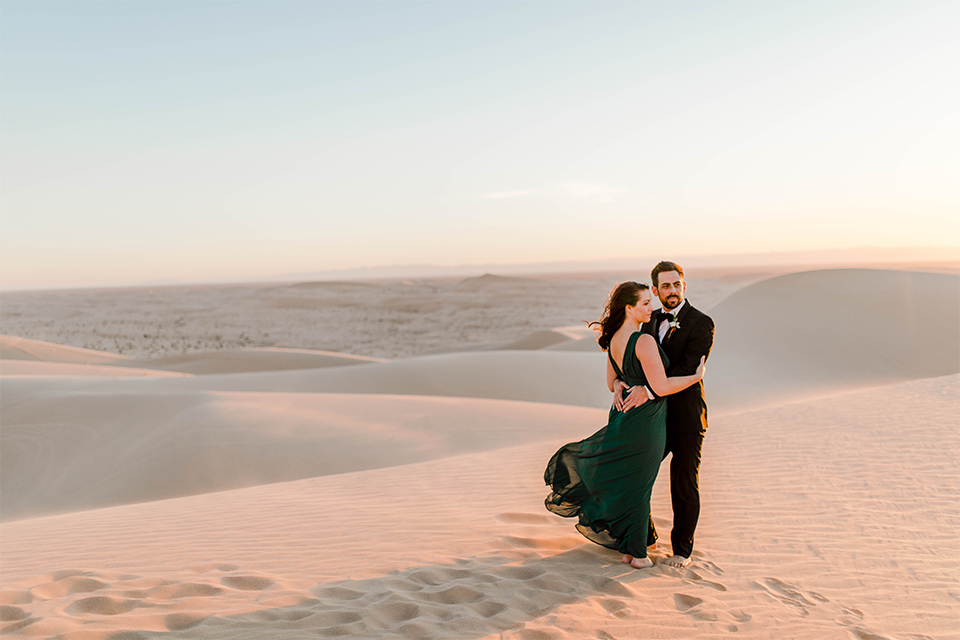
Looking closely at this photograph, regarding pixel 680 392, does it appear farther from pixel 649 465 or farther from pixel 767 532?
pixel 767 532

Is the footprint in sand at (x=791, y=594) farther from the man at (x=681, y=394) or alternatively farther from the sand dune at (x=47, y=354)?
the sand dune at (x=47, y=354)

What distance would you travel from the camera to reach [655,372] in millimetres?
3887

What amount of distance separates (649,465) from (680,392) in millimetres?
548

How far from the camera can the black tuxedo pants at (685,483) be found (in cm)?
416

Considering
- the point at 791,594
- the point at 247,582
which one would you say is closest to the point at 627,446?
the point at 791,594

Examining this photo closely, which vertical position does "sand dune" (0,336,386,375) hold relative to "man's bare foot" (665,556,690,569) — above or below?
below

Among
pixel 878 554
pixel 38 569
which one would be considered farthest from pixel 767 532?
pixel 38 569

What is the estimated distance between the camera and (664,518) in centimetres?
536

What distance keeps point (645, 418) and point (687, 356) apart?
0.51 metres

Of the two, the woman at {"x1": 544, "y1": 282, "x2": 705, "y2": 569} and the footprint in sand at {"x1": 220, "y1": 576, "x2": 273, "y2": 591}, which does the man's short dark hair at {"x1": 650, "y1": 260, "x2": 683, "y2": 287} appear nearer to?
the woman at {"x1": 544, "y1": 282, "x2": 705, "y2": 569}

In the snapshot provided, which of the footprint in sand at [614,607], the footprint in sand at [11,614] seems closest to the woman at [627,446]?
the footprint in sand at [614,607]

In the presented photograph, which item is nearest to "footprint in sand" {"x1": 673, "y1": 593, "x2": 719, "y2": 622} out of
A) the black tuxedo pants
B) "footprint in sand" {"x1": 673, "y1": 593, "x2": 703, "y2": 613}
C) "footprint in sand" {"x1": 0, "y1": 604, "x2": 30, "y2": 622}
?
"footprint in sand" {"x1": 673, "y1": 593, "x2": 703, "y2": 613}

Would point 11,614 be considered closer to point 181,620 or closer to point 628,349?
point 181,620

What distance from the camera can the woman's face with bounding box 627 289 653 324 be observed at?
4.02 m
